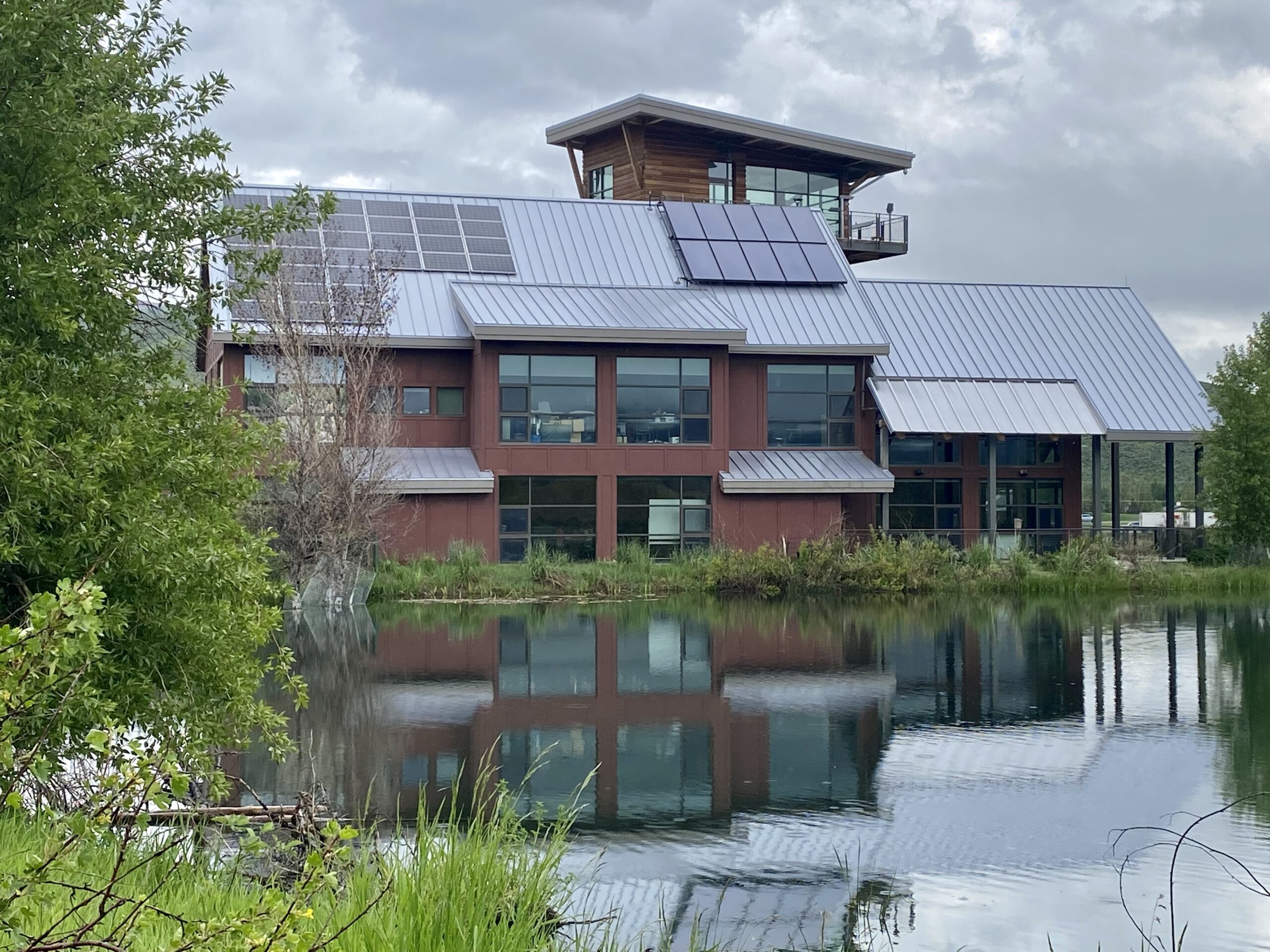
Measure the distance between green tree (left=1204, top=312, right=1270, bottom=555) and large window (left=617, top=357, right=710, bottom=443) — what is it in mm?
12600

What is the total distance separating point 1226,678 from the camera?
61.5 feet

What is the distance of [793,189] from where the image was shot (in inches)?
1764

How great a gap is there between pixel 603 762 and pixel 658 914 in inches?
180

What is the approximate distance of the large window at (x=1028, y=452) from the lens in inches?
1549

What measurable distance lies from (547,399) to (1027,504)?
14.5 m

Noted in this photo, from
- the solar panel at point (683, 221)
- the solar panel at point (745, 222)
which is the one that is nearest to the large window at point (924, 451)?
the solar panel at point (745, 222)

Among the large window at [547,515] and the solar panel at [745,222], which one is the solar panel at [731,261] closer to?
the solar panel at [745,222]

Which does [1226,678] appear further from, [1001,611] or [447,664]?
[447,664]

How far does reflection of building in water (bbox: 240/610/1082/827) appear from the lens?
12344mm

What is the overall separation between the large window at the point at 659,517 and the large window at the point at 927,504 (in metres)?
6.66

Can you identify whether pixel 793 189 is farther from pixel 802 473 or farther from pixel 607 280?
pixel 802 473

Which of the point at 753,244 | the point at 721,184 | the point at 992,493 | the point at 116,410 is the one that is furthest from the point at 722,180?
the point at 116,410

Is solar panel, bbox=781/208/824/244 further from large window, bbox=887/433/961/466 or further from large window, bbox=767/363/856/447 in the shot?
large window, bbox=887/433/961/466

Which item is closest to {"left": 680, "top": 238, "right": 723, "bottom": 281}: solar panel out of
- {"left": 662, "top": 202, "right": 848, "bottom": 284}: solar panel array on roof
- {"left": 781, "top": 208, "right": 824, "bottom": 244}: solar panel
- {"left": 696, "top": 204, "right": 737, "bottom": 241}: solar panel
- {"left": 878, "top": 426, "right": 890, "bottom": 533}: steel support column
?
{"left": 662, "top": 202, "right": 848, "bottom": 284}: solar panel array on roof
